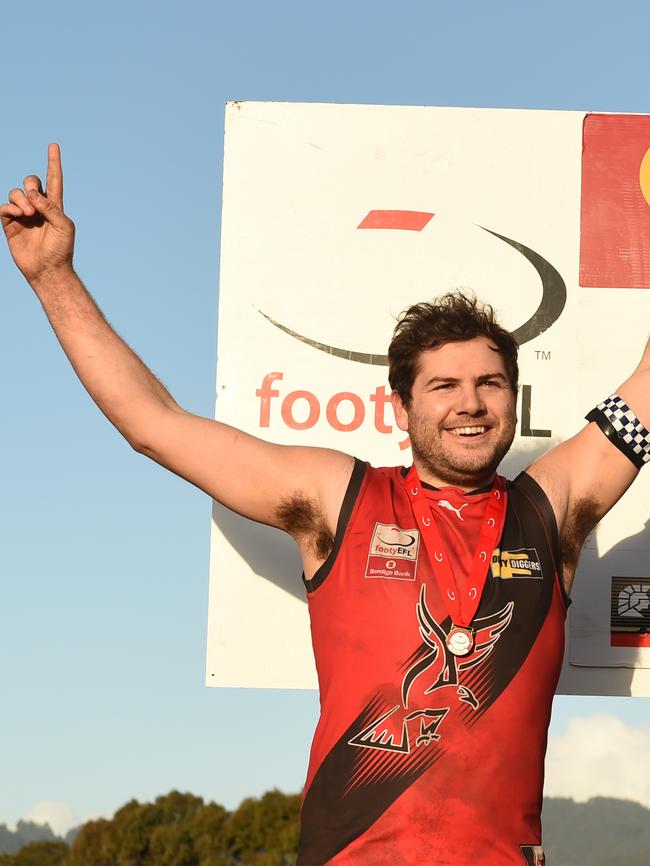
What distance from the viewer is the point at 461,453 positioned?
333 centimetres

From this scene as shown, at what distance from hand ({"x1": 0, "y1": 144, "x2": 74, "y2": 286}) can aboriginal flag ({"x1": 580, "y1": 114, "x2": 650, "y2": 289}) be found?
88.6 inches

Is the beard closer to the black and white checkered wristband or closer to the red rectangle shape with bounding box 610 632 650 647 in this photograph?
the black and white checkered wristband

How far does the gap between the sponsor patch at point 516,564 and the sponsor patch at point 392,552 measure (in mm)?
232

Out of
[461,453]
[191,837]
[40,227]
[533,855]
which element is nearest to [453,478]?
[461,453]

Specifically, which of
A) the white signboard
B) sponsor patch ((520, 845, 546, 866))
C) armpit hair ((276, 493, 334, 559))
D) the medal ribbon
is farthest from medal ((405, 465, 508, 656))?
the white signboard

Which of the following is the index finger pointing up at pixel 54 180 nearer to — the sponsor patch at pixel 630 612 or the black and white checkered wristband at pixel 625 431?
the black and white checkered wristband at pixel 625 431

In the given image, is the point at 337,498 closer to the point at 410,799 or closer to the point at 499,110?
the point at 410,799

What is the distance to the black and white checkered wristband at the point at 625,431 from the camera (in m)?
3.50

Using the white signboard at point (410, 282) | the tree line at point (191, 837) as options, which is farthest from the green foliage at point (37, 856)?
the white signboard at point (410, 282)

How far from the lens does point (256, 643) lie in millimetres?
4500

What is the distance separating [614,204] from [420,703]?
263cm

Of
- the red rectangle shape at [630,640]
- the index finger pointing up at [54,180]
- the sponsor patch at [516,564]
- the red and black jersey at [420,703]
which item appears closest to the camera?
the red and black jersey at [420,703]

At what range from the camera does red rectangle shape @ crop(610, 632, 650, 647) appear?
4.57 m

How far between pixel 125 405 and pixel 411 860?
4.87ft
